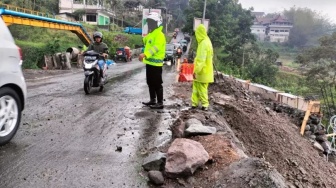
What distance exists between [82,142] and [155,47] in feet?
9.36

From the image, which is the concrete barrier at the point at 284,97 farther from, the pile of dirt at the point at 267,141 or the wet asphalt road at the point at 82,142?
the wet asphalt road at the point at 82,142

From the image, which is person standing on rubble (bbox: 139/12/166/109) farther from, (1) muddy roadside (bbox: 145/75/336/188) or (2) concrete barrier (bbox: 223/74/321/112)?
(2) concrete barrier (bbox: 223/74/321/112)

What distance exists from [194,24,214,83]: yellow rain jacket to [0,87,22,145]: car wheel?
362 centimetres

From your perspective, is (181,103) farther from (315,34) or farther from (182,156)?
(315,34)

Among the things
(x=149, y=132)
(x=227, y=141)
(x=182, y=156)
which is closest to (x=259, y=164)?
(x=182, y=156)

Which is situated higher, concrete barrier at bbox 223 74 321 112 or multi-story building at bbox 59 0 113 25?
multi-story building at bbox 59 0 113 25

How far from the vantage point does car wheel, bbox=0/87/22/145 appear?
4407mm

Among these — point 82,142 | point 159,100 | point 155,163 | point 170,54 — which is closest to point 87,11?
point 170,54

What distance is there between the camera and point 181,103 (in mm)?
8555

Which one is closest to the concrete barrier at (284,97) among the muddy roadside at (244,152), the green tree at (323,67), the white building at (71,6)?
the muddy roadside at (244,152)

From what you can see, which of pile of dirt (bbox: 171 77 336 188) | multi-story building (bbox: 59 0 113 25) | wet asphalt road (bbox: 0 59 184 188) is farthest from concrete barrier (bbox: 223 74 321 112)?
multi-story building (bbox: 59 0 113 25)

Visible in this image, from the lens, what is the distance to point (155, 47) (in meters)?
7.06

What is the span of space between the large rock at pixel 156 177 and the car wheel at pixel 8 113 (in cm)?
214

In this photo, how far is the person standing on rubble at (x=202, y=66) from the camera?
6.94 m
